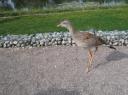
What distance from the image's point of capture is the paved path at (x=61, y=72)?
26.3ft

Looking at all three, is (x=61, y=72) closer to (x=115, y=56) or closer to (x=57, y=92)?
(x=57, y=92)

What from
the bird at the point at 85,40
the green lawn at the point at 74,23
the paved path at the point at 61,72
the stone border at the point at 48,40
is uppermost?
the bird at the point at 85,40

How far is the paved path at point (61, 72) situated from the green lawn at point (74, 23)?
3.47 metres

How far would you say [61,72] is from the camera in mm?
9164

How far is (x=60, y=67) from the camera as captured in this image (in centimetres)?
953

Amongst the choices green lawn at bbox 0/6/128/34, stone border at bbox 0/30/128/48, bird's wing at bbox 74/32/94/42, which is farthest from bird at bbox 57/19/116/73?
green lawn at bbox 0/6/128/34

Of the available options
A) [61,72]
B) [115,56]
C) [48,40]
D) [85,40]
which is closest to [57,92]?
[61,72]

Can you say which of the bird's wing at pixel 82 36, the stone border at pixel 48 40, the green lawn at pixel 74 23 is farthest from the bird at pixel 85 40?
the green lawn at pixel 74 23

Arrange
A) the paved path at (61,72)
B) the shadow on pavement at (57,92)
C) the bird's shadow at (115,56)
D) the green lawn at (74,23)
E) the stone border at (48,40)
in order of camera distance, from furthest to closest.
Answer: the green lawn at (74,23)
the stone border at (48,40)
the bird's shadow at (115,56)
the paved path at (61,72)
the shadow on pavement at (57,92)

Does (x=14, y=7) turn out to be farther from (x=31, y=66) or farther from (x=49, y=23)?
(x=31, y=66)

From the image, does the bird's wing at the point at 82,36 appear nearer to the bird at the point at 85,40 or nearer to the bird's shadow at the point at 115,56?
the bird at the point at 85,40

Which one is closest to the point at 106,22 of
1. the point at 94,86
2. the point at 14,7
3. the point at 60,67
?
the point at 60,67

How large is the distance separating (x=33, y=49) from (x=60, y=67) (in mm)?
2001

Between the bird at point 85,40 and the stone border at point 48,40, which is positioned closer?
the bird at point 85,40
